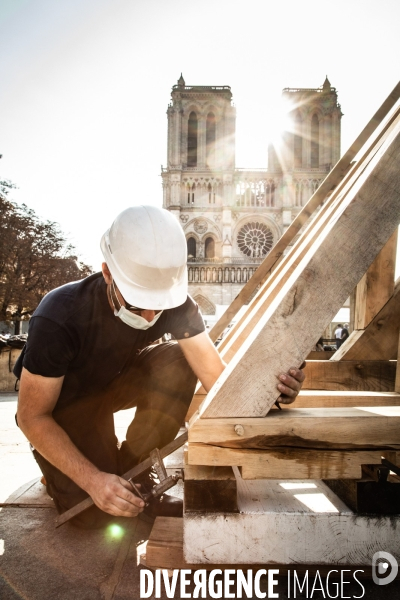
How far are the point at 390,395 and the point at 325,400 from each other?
28 cm

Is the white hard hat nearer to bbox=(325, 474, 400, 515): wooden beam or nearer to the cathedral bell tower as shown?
bbox=(325, 474, 400, 515): wooden beam

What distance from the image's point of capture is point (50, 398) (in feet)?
4.81

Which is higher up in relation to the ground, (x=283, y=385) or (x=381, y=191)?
(x=381, y=191)

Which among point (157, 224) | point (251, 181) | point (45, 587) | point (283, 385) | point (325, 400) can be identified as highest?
point (251, 181)

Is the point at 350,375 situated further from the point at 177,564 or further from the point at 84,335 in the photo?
the point at 84,335

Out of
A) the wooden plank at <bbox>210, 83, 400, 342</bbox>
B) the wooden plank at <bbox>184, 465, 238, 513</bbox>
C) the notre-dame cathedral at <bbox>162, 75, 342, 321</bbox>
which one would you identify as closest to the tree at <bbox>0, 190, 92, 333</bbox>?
the notre-dame cathedral at <bbox>162, 75, 342, 321</bbox>

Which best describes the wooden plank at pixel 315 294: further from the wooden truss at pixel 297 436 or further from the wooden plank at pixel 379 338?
the wooden plank at pixel 379 338

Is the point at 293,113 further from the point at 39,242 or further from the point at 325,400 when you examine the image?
the point at 325,400

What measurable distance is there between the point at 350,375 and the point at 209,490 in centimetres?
153

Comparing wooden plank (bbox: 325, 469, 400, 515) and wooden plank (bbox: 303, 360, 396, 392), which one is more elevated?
wooden plank (bbox: 303, 360, 396, 392)

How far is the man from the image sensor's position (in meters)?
1.42

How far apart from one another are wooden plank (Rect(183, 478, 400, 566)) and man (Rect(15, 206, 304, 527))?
273mm

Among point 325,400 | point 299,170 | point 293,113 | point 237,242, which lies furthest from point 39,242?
point 293,113

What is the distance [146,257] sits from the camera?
56.3 inches
